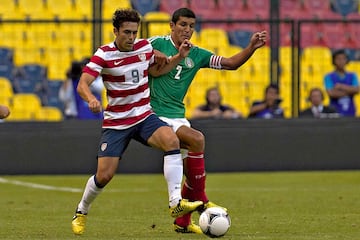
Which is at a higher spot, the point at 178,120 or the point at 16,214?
the point at 178,120

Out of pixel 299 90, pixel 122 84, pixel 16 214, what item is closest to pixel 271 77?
pixel 299 90

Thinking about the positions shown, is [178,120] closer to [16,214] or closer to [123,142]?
[123,142]

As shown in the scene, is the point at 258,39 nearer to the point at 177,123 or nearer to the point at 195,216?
the point at 177,123

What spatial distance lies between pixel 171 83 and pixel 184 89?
0.46 feet

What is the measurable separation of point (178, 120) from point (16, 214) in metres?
2.49

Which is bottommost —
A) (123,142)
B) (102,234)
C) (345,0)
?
(102,234)

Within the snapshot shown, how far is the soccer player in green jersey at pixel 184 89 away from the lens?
9570 millimetres

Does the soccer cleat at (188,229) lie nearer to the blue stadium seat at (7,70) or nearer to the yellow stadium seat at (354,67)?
the blue stadium seat at (7,70)

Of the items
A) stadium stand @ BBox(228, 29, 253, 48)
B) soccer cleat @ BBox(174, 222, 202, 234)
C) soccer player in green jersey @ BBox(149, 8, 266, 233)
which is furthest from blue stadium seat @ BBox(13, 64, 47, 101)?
soccer cleat @ BBox(174, 222, 202, 234)

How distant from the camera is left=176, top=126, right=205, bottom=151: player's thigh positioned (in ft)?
31.3

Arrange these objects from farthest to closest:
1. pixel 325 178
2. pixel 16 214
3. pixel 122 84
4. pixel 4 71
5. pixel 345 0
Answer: pixel 345 0, pixel 4 71, pixel 325 178, pixel 16 214, pixel 122 84

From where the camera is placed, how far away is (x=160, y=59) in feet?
31.3

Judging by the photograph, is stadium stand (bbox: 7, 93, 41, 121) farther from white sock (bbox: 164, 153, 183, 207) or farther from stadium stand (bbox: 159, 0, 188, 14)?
white sock (bbox: 164, 153, 183, 207)

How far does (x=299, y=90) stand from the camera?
18453 millimetres
